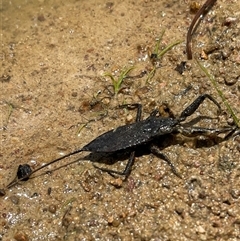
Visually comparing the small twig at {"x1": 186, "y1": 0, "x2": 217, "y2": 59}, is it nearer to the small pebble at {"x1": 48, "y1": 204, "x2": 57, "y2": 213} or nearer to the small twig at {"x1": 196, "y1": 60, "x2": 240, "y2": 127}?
the small twig at {"x1": 196, "y1": 60, "x2": 240, "y2": 127}

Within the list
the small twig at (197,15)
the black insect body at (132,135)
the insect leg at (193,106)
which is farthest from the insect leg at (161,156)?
the small twig at (197,15)

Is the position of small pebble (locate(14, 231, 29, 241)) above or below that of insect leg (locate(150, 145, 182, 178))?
below

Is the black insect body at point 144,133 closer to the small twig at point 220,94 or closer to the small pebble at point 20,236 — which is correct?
the small twig at point 220,94

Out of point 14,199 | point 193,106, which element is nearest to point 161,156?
point 193,106

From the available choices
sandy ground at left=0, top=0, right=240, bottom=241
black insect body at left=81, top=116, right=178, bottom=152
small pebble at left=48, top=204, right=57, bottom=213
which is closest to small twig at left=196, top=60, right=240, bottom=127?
sandy ground at left=0, top=0, right=240, bottom=241

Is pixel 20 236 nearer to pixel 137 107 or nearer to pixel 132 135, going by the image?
pixel 132 135
